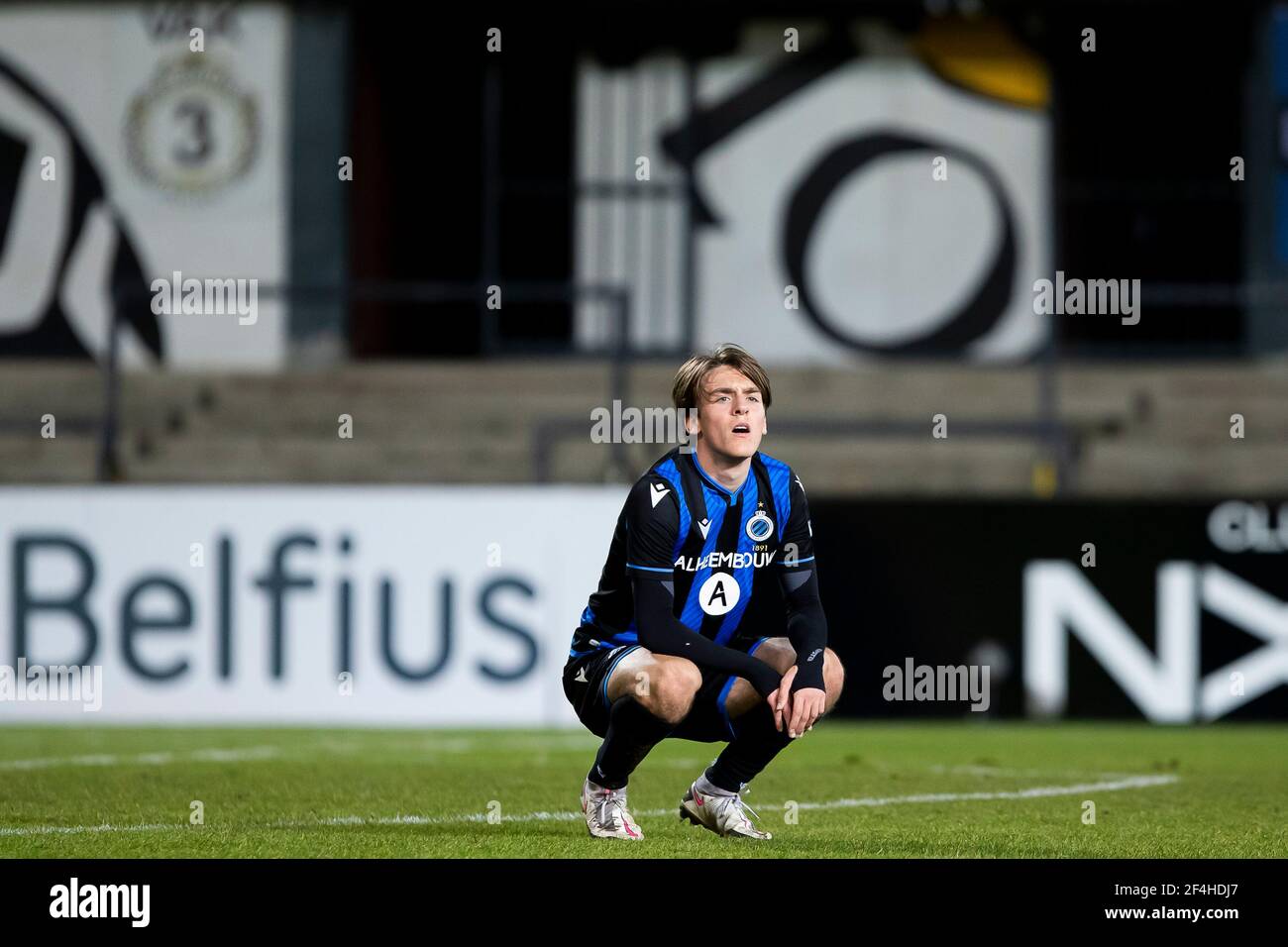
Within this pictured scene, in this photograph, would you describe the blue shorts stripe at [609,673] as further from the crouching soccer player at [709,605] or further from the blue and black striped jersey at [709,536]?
the blue and black striped jersey at [709,536]

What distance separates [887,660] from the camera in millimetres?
12828

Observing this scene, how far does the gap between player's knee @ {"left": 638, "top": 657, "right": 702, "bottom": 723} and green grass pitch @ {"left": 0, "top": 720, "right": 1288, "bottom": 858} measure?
1.49 feet

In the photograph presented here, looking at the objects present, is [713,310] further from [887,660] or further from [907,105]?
[887,660]

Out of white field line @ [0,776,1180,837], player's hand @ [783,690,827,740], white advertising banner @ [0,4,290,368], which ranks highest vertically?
white advertising banner @ [0,4,290,368]

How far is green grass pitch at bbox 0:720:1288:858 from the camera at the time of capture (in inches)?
256

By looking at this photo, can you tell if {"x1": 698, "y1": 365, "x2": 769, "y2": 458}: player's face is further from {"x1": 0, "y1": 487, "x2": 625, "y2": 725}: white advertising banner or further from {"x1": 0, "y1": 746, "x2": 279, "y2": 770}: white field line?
{"x1": 0, "y1": 487, "x2": 625, "y2": 725}: white advertising banner
